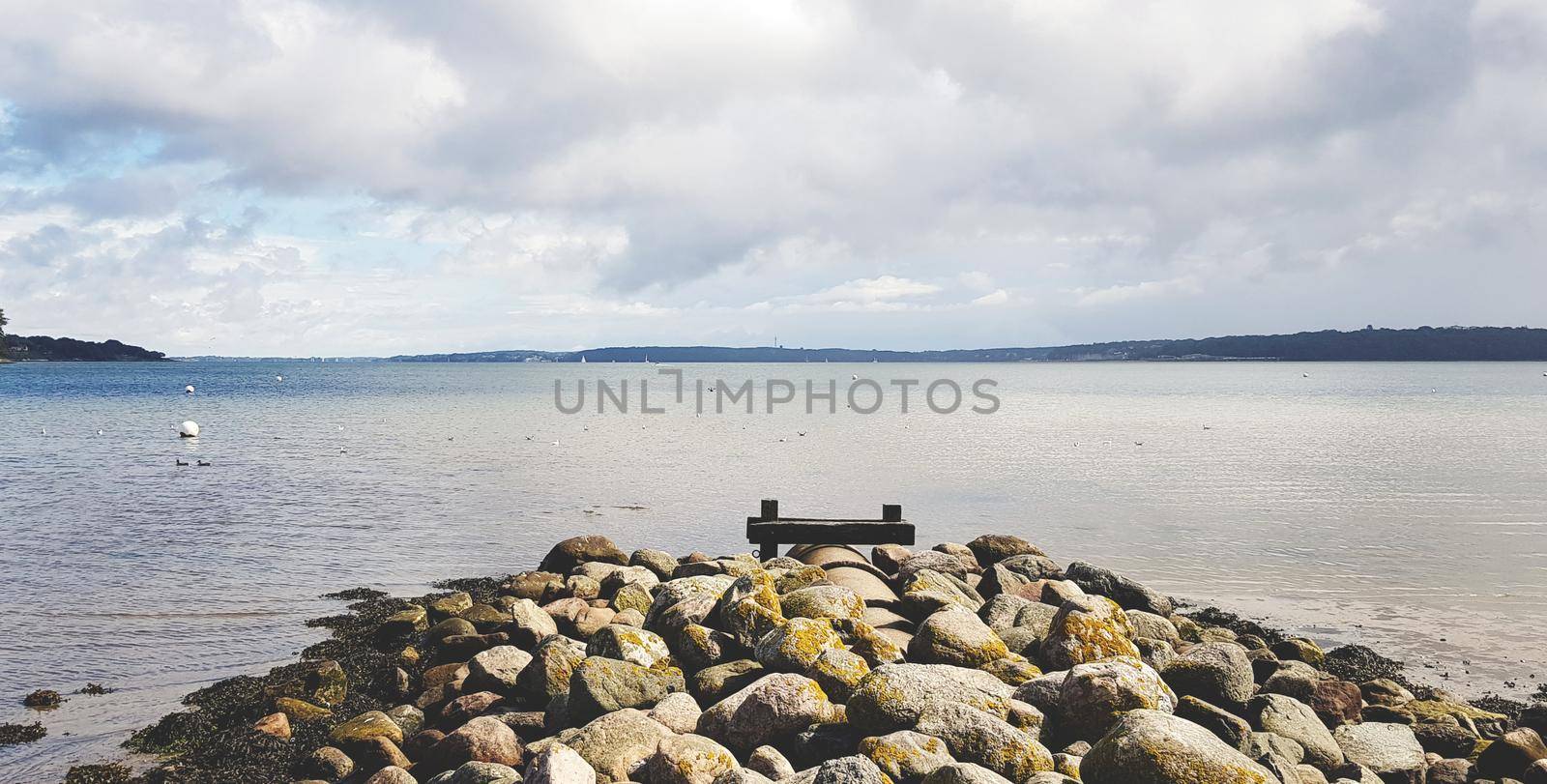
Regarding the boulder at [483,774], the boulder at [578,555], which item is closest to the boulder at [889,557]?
the boulder at [578,555]

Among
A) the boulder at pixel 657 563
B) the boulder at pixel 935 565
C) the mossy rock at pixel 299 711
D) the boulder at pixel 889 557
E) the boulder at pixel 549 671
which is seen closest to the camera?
the boulder at pixel 549 671

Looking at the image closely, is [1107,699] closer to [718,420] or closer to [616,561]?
[616,561]

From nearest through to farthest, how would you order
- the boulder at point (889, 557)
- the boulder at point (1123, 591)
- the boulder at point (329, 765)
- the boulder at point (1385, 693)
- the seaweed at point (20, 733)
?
the boulder at point (329, 765), the seaweed at point (20, 733), the boulder at point (1385, 693), the boulder at point (1123, 591), the boulder at point (889, 557)

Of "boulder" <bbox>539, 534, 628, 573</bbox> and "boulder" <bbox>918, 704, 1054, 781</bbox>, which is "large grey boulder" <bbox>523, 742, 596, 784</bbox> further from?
"boulder" <bbox>539, 534, 628, 573</bbox>

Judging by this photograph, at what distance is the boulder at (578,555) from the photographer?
16438 mm

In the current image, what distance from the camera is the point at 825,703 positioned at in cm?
787

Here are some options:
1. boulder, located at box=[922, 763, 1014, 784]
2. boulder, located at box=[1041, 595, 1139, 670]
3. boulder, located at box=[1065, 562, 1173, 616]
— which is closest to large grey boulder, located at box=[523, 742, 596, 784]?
boulder, located at box=[922, 763, 1014, 784]

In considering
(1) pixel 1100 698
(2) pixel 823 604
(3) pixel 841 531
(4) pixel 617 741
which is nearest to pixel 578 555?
(3) pixel 841 531

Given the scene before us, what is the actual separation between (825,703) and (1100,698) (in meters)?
2.16

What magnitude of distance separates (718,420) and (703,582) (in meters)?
50.5

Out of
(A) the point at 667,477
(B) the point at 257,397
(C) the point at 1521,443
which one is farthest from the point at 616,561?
(B) the point at 257,397

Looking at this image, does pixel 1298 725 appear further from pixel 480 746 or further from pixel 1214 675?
pixel 480 746

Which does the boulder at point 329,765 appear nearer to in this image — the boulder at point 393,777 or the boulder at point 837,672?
the boulder at point 393,777

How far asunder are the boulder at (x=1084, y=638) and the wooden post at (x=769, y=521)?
7735 millimetres
